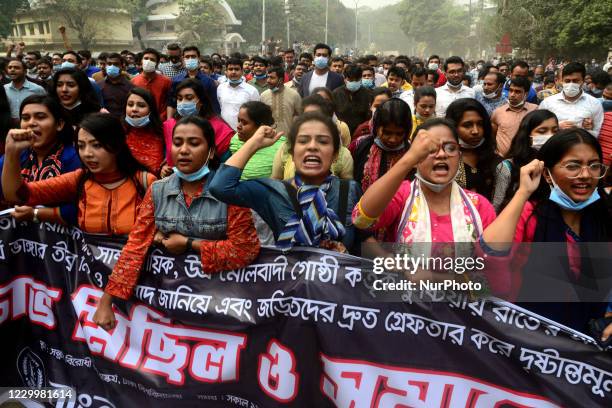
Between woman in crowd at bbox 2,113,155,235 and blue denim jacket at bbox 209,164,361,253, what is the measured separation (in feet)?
2.65

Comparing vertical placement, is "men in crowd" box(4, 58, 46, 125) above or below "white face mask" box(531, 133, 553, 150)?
above

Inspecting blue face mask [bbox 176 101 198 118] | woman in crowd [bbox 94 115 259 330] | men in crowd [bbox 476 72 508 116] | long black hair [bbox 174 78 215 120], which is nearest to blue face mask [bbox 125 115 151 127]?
blue face mask [bbox 176 101 198 118]

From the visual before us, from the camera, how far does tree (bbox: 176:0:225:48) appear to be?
56.4 meters

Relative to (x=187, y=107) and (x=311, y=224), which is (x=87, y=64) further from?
(x=311, y=224)

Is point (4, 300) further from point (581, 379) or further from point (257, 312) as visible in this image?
point (581, 379)

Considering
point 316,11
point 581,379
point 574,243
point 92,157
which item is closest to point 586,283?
point 574,243

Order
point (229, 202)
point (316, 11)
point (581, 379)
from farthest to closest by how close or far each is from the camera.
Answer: point (316, 11) < point (229, 202) < point (581, 379)

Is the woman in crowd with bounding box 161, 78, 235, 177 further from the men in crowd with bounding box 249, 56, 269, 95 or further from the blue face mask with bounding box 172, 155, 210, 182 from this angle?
the men in crowd with bounding box 249, 56, 269, 95

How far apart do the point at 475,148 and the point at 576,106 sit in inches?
112

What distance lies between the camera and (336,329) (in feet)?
7.25

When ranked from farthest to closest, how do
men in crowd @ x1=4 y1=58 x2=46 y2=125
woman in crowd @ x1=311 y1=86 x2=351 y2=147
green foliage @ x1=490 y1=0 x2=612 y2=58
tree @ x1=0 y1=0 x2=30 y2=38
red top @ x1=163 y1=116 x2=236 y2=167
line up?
tree @ x1=0 y1=0 x2=30 y2=38 < green foliage @ x1=490 y1=0 x2=612 y2=58 < men in crowd @ x1=4 y1=58 x2=46 y2=125 < woman in crowd @ x1=311 y1=86 x2=351 y2=147 < red top @ x1=163 y1=116 x2=236 y2=167

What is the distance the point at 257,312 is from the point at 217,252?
355 mm

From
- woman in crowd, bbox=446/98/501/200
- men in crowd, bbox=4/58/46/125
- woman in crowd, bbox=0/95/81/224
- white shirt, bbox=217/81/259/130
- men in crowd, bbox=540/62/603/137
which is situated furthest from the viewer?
white shirt, bbox=217/81/259/130

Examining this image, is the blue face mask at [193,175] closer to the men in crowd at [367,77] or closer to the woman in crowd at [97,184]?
the woman in crowd at [97,184]
